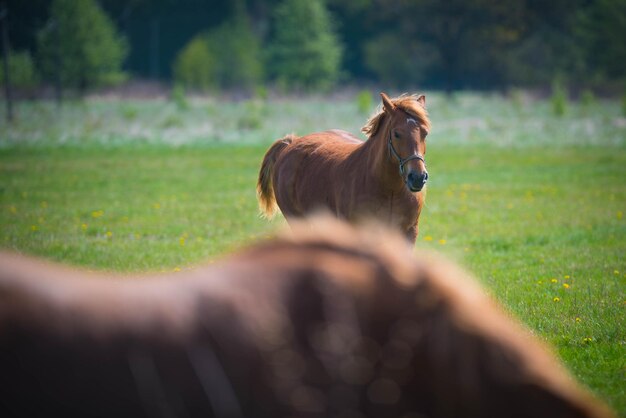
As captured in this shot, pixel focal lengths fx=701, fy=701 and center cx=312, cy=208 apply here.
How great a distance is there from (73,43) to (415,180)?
41395 millimetres

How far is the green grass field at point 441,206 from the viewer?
22.2ft

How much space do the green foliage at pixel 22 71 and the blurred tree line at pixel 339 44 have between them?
98 mm

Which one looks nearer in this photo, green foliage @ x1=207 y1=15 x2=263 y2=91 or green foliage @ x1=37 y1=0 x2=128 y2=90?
green foliage @ x1=37 y1=0 x2=128 y2=90

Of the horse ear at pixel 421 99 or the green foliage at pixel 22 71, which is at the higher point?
the horse ear at pixel 421 99

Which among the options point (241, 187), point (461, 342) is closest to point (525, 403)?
point (461, 342)

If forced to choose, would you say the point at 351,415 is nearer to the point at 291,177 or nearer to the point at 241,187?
the point at 291,177

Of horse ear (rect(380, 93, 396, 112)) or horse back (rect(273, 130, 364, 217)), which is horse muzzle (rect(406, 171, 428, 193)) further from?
horse back (rect(273, 130, 364, 217))

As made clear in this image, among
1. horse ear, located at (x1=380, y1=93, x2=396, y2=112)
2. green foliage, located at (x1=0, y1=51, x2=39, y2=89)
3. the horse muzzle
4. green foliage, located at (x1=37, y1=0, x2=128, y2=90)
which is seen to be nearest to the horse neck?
horse ear, located at (x1=380, y1=93, x2=396, y2=112)

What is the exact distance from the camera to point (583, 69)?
59031 millimetres

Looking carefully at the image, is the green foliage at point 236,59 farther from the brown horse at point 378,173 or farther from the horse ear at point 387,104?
the horse ear at point 387,104

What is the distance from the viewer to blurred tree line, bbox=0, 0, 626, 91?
153 feet

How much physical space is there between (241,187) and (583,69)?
51.0 meters

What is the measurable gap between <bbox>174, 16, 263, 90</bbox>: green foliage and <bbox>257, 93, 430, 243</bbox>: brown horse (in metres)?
46.5

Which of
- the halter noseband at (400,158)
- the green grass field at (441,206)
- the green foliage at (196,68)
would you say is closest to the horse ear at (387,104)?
the halter noseband at (400,158)
